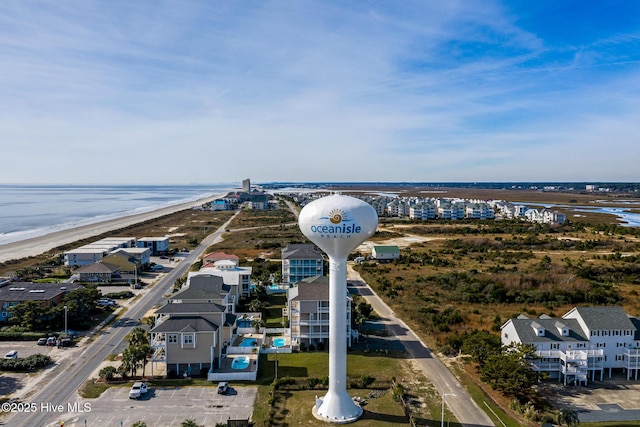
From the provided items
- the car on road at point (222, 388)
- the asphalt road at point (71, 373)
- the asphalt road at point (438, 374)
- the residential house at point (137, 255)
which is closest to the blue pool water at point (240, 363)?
the car on road at point (222, 388)

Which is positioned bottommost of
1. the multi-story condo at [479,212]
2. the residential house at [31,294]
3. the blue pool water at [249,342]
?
the blue pool water at [249,342]

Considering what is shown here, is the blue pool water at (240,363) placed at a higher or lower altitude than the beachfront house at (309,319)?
lower

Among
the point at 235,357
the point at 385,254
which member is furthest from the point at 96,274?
the point at 385,254

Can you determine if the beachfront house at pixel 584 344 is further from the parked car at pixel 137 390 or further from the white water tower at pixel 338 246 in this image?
the parked car at pixel 137 390

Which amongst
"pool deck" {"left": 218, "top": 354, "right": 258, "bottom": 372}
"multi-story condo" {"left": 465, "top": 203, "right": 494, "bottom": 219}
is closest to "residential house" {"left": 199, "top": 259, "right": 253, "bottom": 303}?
"pool deck" {"left": 218, "top": 354, "right": 258, "bottom": 372}

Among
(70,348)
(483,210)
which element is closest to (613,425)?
(70,348)

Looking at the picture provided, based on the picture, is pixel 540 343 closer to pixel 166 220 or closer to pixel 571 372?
pixel 571 372
